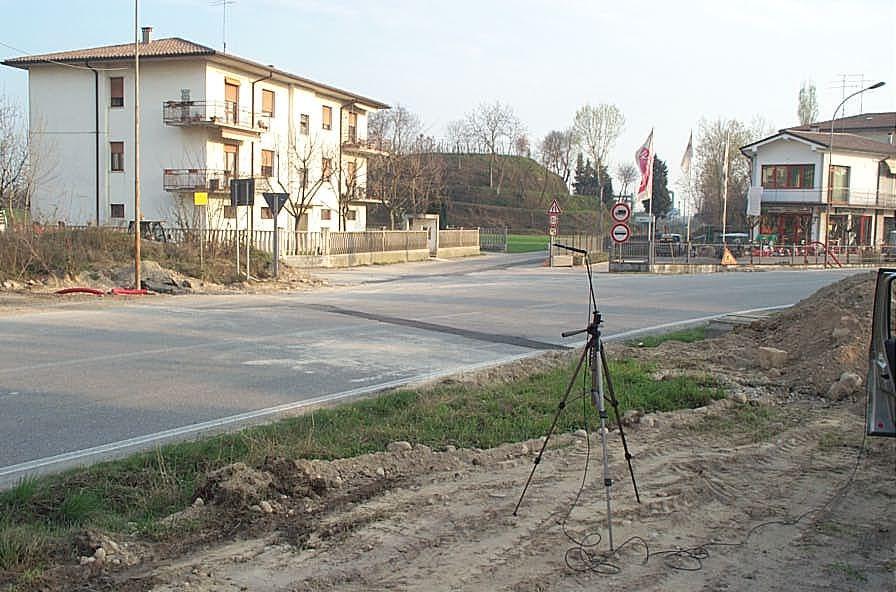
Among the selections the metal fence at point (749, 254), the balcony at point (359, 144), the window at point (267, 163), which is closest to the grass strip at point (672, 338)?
the metal fence at point (749, 254)

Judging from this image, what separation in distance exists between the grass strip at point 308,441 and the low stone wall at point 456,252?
41380mm

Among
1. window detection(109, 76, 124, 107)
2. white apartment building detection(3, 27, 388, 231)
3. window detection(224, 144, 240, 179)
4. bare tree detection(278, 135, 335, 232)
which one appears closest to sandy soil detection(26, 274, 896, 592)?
white apartment building detection(3, 27, 388, 231)

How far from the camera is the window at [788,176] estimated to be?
194 feet

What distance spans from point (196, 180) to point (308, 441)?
38.3 m

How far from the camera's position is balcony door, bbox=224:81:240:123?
145ft

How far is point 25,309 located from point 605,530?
1614cm

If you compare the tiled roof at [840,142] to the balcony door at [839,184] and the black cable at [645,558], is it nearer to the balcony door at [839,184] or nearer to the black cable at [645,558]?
the balcony door at [839,184]

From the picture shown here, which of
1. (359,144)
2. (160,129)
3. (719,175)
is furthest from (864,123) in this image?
(160,129)

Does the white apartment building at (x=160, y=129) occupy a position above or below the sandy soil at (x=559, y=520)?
above

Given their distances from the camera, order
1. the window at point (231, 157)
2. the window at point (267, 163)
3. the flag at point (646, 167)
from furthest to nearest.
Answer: the window at point (267, 163)
the window at point (231, 157)
the flag at point (646, 167)

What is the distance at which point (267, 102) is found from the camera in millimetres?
47688

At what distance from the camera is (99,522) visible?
546cm

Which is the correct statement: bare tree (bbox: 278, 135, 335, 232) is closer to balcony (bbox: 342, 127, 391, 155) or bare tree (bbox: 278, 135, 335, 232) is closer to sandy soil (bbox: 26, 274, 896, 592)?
balcony (bbox: 342, 127, 391, 155)

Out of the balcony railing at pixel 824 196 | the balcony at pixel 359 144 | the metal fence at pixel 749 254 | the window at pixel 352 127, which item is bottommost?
the metal fence at pixel 749 254
